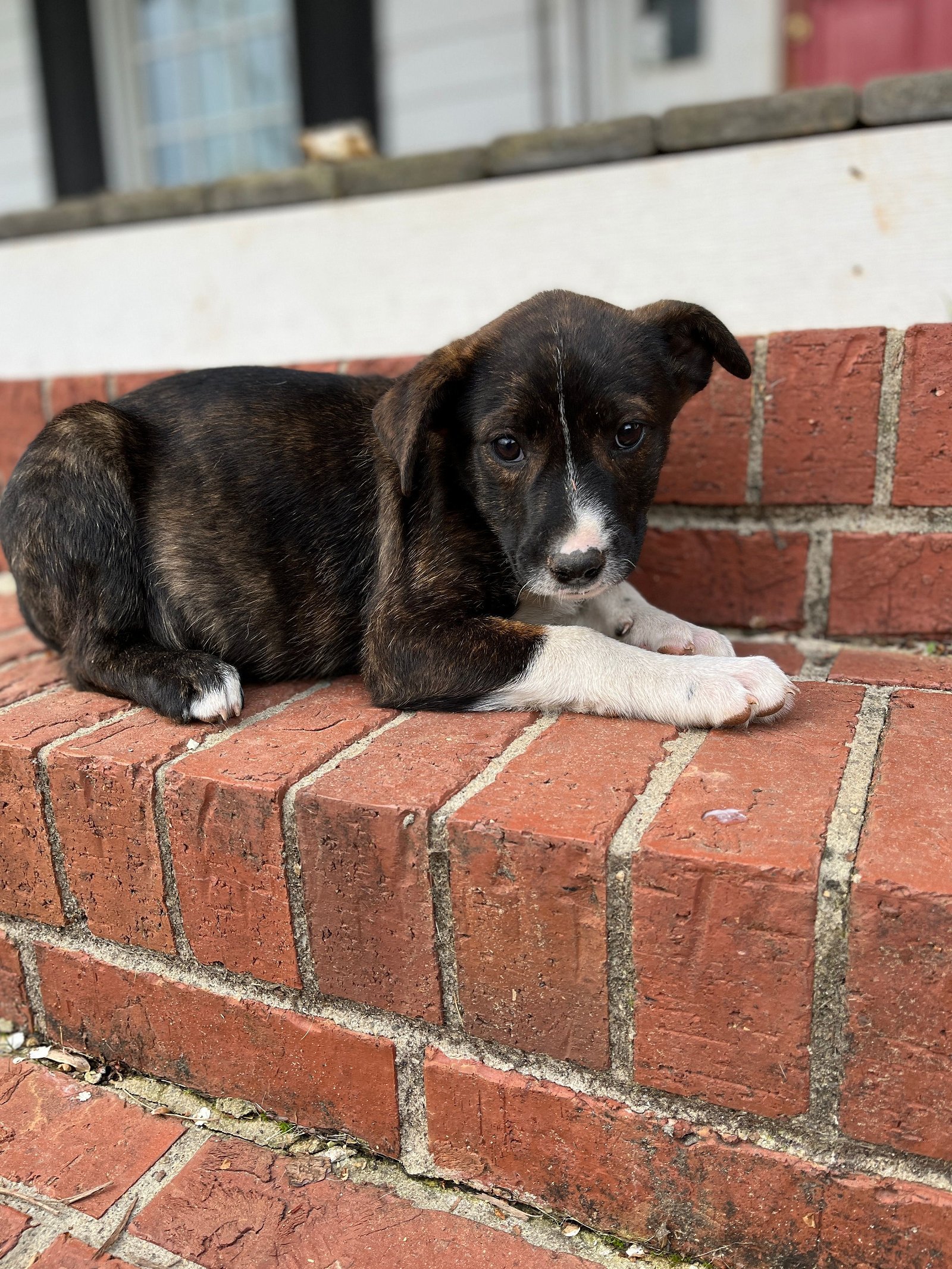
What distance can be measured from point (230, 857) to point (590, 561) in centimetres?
84

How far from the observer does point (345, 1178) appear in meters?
1.62

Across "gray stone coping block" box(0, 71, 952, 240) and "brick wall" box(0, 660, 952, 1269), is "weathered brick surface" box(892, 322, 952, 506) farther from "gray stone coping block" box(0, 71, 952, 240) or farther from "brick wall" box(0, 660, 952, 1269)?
"gray stone coping block" box(0, 71, 952, 240)

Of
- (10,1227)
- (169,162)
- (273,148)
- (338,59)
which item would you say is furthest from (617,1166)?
(169,162)

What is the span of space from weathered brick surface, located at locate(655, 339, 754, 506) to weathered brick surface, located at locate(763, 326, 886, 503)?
6cm

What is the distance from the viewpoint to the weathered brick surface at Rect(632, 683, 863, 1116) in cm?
129

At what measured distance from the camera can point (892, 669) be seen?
2.03 meters

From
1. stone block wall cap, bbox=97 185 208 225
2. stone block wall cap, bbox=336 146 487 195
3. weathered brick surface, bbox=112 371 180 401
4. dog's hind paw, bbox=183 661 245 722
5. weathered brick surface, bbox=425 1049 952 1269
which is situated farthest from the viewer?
stone block wall cap, bbox=97 185 208 225

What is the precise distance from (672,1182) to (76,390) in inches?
108

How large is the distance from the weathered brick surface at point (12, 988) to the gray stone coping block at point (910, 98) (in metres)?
3.05

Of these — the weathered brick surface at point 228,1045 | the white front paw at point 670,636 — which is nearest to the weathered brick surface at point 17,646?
the weathered brick surface at point 228,1045

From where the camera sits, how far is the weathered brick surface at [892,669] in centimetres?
194

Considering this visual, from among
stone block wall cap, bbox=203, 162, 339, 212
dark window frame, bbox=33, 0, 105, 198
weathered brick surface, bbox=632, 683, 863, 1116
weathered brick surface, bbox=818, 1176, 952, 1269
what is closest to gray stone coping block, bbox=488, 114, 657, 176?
stone block wall cap, bbox=203, 162, 339, 212

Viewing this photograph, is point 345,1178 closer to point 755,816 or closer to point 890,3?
point 755,816

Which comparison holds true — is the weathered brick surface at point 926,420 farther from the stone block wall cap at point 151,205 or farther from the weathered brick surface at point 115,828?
the stone block wall cap at point 151,205
